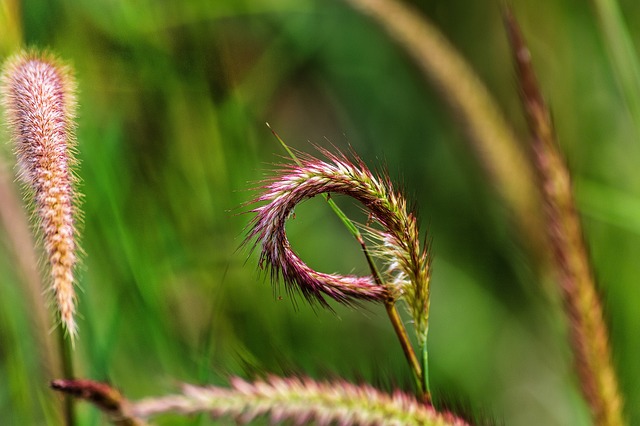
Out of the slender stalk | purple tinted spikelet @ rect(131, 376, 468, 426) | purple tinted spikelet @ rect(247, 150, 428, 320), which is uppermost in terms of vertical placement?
the slender stalk

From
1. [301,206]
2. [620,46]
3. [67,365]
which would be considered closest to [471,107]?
[620,46]

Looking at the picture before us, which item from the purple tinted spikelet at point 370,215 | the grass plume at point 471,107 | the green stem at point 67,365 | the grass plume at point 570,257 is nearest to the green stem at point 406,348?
the purple tinted spikelet at point 370,215

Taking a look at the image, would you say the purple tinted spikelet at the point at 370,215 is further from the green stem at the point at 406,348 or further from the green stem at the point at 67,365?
the green stem at the point at 67,365

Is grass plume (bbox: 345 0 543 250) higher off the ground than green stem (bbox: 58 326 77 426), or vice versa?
grass plume (bbox: 345 0 543 250)

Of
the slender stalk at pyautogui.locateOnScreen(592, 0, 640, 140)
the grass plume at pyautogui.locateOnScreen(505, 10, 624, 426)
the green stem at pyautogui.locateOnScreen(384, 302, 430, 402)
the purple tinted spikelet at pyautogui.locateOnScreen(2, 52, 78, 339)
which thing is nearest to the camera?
the purple tinted spikelet at pyautogui.locateOnScreen(2, 52, 78, 339)

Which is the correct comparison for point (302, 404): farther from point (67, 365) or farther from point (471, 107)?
point (471, 107)

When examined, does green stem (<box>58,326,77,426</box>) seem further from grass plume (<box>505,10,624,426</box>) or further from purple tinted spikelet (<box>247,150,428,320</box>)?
grass plume (<box>505,10,624,426</box>)

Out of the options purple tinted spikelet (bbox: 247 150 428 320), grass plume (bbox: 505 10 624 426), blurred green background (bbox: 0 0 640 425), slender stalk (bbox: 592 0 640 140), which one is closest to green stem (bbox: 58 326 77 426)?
blurred green background (bbox: 0 0 640 425)
